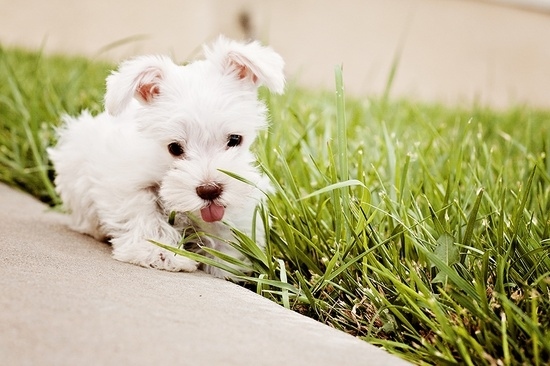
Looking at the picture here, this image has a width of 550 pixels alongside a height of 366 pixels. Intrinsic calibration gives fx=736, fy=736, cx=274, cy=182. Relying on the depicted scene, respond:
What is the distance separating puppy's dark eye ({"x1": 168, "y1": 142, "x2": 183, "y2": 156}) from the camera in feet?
7.35

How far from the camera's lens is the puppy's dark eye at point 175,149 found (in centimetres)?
224

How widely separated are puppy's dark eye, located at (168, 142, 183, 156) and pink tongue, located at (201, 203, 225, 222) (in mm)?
202

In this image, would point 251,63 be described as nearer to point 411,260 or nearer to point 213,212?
point 213,212

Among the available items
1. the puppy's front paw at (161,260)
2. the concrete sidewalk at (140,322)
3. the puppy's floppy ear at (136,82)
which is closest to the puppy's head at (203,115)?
the puppy's floppy ear at (136,82)

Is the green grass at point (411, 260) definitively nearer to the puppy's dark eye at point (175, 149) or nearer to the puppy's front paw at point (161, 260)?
the puppy's front paw at point (161, 260)

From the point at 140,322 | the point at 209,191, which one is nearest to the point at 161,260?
the point at 209,191

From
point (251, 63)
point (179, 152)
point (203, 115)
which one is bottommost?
point (179, 152)

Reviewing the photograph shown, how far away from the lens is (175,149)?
2254mm

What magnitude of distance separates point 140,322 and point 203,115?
0.81 metres

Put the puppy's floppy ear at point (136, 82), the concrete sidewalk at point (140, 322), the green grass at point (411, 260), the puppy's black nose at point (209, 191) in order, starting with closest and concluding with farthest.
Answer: the concrete sidewalk at point (140, 322)
the green grass at point (411, 260)
the puppy's black nose at point (209, 191)
the puppy's floppy ear at point (136, 82)

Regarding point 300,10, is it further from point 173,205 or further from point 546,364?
point 546,364

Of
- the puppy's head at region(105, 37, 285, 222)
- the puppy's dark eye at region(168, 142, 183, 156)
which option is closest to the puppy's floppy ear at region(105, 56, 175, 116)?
→ the puppy's head at region(105, 37, 285, 222)

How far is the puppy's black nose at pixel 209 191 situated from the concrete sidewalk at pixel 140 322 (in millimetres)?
238

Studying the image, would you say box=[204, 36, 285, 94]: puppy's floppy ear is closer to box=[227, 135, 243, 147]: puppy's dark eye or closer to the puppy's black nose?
box=[227, 135, 243, 147]: puppy's dark eye
